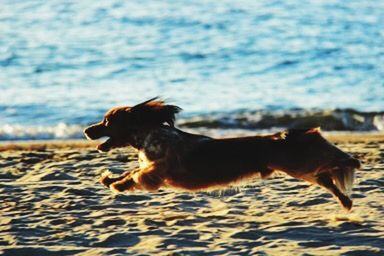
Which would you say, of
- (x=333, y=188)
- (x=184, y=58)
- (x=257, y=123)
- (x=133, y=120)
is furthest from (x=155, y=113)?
(x=184, y=58)

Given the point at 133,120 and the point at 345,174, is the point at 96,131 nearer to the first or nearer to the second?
the point at 133,120

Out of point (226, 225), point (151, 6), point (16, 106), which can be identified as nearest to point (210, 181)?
point (226, 225)

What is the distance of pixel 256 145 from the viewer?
6500mm

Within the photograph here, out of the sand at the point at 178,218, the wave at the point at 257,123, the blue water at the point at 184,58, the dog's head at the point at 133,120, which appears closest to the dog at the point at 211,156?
the dog's head at the point at 133,120

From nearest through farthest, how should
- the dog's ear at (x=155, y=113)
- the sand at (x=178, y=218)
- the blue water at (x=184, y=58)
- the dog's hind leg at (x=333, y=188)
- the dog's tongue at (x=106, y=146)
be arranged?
the sand at (x=178, y=218), the dog's hind leg at (x=333, y=188), the dog's ear at (x=155, y=113), the dog's tongue at (x=106, y=146), the blue water at (x=184, y=58)

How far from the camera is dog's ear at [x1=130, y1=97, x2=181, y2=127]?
6.92 m

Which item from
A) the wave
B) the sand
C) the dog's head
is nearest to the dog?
the dog's head

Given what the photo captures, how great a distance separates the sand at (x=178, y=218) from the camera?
5.94 m

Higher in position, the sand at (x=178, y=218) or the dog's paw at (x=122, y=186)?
the dog's paw at (x=122, y=186)

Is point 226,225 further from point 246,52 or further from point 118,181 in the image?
point 246,52

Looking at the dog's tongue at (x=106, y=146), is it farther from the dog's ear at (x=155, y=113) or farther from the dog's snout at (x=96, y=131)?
the dog's ear at (x=155, y=113)

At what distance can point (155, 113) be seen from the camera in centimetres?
692

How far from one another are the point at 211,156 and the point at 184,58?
14.0 metres

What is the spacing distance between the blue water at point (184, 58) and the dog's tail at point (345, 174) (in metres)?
6.64
